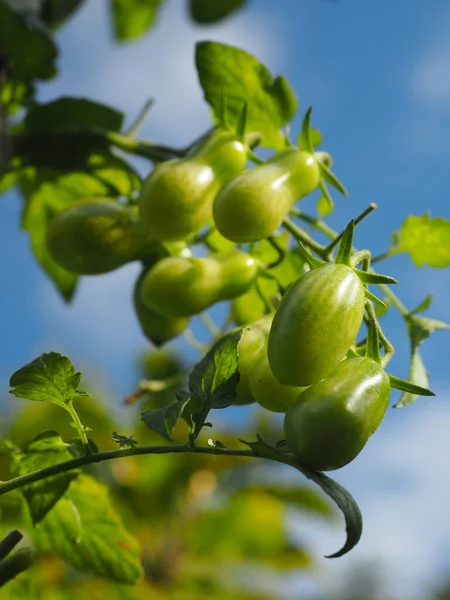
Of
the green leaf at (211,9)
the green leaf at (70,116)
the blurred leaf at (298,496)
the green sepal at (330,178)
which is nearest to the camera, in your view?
the green sepal at (330,178)

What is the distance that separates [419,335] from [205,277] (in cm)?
17

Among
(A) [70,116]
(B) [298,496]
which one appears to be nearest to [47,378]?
(A) [70,116]

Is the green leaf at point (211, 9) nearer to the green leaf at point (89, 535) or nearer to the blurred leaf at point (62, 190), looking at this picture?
the blurred leaf at point (62, 190)

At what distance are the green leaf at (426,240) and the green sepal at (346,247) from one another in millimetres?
236

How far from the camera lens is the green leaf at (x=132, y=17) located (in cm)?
122

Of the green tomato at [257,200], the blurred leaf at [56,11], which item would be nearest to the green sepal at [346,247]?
the green tomato at [257,200]

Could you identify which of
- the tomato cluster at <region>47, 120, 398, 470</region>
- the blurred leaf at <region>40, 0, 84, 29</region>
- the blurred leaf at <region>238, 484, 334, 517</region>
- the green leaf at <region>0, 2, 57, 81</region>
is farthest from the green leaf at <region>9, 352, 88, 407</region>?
the blurred leaf at <region>238, 484, 334, 517</region>

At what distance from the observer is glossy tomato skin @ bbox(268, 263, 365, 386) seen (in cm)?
40

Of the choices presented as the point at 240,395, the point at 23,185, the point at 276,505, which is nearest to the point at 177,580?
the point at 276,505

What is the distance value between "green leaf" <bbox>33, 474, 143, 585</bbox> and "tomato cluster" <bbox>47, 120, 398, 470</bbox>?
0.14 m

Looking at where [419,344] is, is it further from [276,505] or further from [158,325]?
[276,505]

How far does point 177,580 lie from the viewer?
1490 mm

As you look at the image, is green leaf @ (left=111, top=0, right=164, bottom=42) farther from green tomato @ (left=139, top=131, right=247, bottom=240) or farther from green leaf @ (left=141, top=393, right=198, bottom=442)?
green leaf @ (left=141, top=393, right=198, bottom=442)

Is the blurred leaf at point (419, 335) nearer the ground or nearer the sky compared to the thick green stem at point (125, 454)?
nearer the ground
